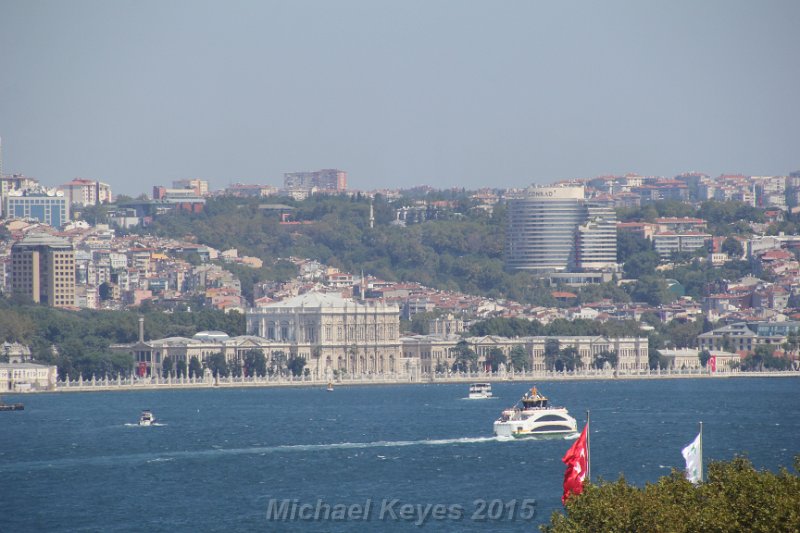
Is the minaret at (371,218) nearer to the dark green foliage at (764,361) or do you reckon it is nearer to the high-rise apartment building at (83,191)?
the high-rise apartment building at (83,191)

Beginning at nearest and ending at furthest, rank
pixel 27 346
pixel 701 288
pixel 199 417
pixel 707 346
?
pixel 199 417
pixel 27 346
pixel 707 346
pixel 701 288

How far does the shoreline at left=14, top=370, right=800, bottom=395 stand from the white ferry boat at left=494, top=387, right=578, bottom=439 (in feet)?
121

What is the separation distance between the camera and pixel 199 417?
69438 mm

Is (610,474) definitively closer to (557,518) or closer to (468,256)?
(557,518)

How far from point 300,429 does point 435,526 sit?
24.9m

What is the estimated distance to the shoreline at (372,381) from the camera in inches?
3617

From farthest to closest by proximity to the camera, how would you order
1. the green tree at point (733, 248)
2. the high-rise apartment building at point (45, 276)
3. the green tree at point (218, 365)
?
the green tree at point (733, 248) < the high-rise apartment building at point (45, 276) < the green tree at point (218, 365)

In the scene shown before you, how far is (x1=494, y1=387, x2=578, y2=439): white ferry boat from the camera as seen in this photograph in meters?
55.8

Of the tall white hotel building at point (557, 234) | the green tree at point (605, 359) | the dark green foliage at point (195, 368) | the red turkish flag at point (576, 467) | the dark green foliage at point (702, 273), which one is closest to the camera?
the red turkish flag at point (576, 467)

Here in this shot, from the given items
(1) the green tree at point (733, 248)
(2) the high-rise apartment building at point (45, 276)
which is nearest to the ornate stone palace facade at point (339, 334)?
(2) the high-rise apartment building at point (45, 276)

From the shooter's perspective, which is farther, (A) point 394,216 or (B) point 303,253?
(A) point 394,216

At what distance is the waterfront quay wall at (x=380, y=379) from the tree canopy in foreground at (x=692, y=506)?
214 feet

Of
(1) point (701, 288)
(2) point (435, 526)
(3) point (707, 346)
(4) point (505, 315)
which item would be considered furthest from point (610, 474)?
(1) point (701, 288)

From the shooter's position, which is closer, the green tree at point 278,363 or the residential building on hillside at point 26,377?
the residential building on hillside at point 26,377
